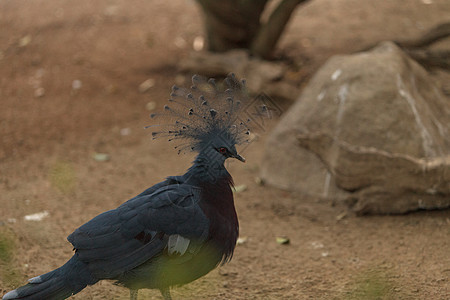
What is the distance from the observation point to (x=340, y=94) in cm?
489

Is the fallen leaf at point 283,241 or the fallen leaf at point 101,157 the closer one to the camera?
the fallen leaf at point 283,241

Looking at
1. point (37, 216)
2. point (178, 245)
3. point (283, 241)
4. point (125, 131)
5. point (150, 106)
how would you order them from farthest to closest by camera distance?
point (150, 106) → point (125, 131) → point (37, 216) → point (283, 241) → point (178, 245)

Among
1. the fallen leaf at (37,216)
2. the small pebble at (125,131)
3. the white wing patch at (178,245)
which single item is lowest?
the small pebble at (125,131)

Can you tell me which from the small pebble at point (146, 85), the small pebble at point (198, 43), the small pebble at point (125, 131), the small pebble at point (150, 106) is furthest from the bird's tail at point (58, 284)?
the small pebble at point (198, 43)

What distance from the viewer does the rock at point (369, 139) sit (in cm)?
432

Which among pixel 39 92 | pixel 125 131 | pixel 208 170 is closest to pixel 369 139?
pixel 208 170

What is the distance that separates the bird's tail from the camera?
2.73m

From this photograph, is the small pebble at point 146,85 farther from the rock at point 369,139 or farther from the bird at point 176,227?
the bird at point 176,227

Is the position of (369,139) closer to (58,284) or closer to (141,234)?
(141,234)

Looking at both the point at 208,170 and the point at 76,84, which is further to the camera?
the point at 76,84

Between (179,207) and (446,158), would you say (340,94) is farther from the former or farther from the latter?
(179,207)

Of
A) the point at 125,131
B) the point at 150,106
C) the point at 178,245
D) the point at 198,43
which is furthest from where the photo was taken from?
the point at 198,43

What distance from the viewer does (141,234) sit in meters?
2.75

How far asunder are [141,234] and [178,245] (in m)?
0.20
